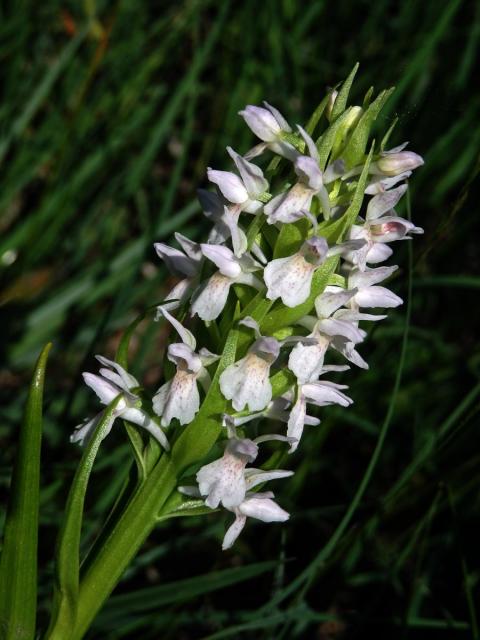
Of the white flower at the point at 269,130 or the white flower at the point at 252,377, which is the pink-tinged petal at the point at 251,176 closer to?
the white flower at the point at 269,130

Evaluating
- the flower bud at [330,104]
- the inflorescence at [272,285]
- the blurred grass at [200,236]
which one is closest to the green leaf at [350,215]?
the inflorescence at [272,285]

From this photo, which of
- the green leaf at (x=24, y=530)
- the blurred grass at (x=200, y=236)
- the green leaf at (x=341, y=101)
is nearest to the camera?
the green leaf at (x=24, y=530)

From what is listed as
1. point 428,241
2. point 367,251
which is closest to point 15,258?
point 428,241

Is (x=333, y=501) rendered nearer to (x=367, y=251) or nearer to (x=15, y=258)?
(x=15, y=258)

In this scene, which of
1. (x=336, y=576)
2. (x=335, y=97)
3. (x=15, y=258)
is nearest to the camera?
(x=335, y=97)

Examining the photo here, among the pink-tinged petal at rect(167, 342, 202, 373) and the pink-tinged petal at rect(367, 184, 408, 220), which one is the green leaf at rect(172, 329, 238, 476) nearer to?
the pink-tinged petal at rect(167, 342, 202, 373)

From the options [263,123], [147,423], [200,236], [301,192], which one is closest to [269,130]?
[263,123]
